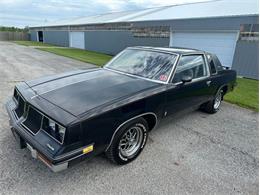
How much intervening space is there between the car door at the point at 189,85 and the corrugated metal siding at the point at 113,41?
10127mm

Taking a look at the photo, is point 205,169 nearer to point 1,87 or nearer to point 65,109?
point 65,109

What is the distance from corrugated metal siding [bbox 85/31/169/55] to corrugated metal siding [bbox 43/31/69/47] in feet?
23.7

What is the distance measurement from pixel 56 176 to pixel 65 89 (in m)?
1.19

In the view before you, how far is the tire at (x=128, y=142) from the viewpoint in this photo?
103 inches

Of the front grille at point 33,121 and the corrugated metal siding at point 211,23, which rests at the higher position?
the corrugated metal siding at point 211,23

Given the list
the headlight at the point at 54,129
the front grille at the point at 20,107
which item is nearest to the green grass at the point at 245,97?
the headlight at the point at 54,129

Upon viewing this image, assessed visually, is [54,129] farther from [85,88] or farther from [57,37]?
[57,37]

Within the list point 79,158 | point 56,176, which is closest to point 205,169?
point 79,158

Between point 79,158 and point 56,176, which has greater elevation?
point 79,158

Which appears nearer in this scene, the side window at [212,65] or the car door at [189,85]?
the car door at [189,85]

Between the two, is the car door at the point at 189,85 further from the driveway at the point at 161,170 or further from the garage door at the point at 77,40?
the garage door at the point at 77,40

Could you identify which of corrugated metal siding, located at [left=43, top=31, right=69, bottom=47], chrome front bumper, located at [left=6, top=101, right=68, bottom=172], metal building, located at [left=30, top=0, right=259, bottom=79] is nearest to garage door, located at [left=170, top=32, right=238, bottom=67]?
metal building, located at [left=30, top=0, right=259, bottom=79]

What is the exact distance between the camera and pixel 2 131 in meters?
3.52

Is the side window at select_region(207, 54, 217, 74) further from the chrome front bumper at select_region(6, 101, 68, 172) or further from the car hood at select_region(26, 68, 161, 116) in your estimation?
the chrome front bumper at select_region(6, 101, 68, 172)
